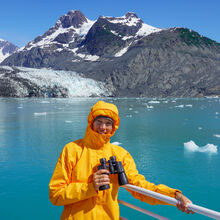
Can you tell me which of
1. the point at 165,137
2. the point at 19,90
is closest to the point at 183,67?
the point at 19,90

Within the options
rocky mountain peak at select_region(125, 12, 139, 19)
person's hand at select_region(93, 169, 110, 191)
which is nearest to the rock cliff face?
rocky mountain peak at select_region(125, 12, 139, 19)

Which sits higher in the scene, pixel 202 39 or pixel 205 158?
pixel 202 39

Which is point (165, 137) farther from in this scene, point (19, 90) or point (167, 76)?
point (167, 76)

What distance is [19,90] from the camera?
6053cm

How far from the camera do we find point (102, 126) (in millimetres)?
2098

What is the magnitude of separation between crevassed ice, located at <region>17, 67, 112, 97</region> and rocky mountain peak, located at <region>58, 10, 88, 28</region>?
113 meters

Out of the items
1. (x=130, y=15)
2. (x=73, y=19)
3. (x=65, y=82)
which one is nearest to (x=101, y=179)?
(x=65, y=82)

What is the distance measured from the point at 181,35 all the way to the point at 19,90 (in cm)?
6684

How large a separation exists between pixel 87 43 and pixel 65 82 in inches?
2766

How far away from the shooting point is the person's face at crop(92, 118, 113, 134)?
2.11m

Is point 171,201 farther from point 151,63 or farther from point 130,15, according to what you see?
point 130,15

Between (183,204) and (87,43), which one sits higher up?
(87,43)

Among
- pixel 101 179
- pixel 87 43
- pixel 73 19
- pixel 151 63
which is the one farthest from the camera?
pixel 73 19

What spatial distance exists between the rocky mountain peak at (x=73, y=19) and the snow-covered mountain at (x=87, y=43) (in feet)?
2.52
